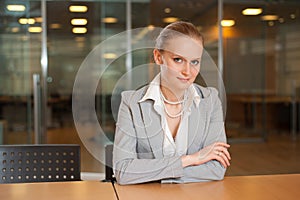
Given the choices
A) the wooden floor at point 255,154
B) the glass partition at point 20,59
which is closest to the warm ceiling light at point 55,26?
the glass partition at point 20,59

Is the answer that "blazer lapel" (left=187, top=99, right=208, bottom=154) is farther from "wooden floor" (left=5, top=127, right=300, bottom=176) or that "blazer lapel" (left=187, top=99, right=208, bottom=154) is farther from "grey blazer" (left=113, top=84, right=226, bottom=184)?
"wooden floor" (left=5, top=127, right=300, bottom=176)

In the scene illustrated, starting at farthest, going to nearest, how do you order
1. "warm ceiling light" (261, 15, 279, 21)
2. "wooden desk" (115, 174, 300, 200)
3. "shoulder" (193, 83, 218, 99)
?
"warm ceiling light" (261, 15, 279, 21) < "shoulder" (193, 83, 218, 99) < "wooden desk" (115, 174, 300, 200)

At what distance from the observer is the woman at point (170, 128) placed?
161 cm

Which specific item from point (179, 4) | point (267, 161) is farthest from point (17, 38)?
point (267, 161)

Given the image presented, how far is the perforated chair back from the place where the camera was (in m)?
1.96

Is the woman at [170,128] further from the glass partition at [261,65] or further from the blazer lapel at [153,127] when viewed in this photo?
the glass partition at [261,65]

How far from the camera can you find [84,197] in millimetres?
1458

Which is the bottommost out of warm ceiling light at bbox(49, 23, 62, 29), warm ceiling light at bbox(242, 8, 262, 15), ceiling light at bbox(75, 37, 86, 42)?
ceiling light at bbox(75, 37, 86, 42)

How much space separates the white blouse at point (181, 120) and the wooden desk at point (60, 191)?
280mm

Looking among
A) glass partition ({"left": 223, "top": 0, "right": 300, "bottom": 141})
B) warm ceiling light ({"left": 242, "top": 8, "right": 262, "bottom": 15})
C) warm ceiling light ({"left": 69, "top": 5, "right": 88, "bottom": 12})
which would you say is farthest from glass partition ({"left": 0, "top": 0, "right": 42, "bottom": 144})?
warm ceiling light ({"left": 242, "top": 8, "right": 262, "bottom": 15})

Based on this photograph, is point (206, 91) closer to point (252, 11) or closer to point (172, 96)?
point (172, 96)

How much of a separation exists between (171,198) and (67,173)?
0.72 meters

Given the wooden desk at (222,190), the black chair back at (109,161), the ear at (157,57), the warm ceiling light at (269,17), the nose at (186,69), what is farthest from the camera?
the warm ceiling light at (269,17)

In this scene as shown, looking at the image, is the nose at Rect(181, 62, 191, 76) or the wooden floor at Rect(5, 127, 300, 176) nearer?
the nose at Rect(181, 62, 191, 76)
